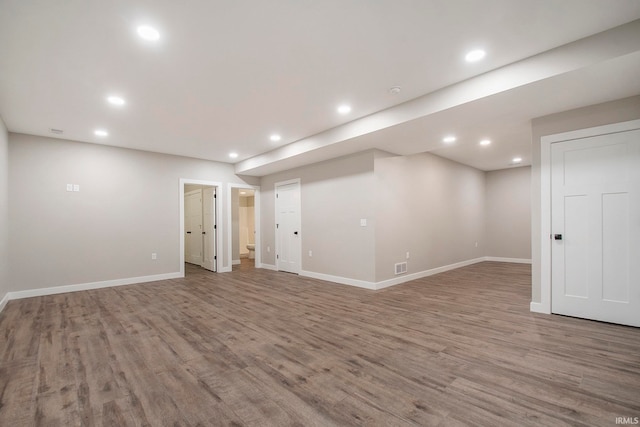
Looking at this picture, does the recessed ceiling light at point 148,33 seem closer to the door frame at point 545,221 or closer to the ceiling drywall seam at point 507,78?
the ceiling drywall seam at point 507,78

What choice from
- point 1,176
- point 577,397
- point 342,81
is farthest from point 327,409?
point 1,176

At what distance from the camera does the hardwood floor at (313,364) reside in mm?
1756

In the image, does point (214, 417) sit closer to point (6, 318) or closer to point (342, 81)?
point (342, 81)

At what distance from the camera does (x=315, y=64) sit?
2.85 m

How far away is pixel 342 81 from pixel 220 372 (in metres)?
3.13

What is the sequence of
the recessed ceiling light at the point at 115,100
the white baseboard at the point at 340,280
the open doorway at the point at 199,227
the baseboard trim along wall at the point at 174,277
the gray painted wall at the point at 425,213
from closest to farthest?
the recessed ceiling light at the point at 115,100
the baseboard trim along wall at the point at 174,277
the white baseboard at the point at 340,280
the gray painted wall at the point at 425,213
the open doorway at the point at 199,227

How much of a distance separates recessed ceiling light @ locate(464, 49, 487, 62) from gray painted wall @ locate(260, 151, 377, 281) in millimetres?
2381

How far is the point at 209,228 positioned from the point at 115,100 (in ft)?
14.2

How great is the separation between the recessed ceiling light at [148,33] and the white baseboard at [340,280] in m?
4.44

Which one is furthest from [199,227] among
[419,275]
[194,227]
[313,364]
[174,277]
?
[313,364]

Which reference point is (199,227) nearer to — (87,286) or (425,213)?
(87,286)

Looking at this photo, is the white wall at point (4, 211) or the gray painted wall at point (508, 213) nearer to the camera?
the white wall at point (4, 211)

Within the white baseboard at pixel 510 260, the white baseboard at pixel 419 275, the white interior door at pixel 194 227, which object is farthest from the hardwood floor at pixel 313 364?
the white baseboard at pixel 510 260

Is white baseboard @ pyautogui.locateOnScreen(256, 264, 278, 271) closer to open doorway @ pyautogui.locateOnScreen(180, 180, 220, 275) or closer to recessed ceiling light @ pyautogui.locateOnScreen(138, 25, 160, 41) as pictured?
open doorway @ pyautogui.locateOnScreen(180, 180, 220, 275)
